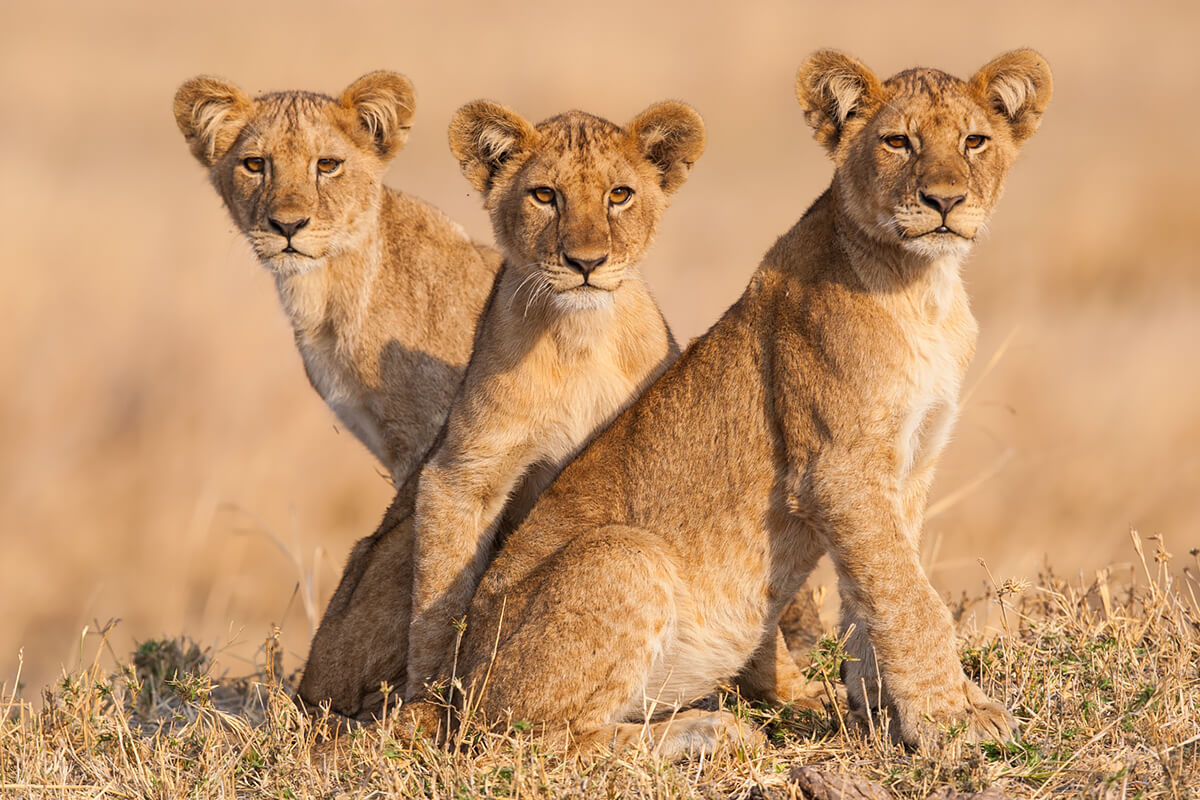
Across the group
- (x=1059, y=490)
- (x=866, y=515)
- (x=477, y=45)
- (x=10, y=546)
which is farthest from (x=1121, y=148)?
(x=866, y=515)

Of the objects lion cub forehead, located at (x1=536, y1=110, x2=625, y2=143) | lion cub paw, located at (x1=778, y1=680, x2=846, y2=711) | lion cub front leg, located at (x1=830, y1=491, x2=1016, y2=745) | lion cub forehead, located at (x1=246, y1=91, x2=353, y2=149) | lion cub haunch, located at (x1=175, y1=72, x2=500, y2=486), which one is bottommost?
lion cub paw, located at (x1=778, y1=680, x2=846, y2=711)

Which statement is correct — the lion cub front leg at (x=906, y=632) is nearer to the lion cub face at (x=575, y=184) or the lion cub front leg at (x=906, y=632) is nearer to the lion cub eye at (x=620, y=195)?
the lion cub face at (x=575, y=184)

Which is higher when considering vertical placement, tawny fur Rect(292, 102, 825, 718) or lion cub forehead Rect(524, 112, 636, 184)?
lion cub forehead Rect(524, 112, 636, 184)

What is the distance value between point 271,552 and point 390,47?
44.2 feet

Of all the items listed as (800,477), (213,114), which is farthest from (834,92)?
(213,114)

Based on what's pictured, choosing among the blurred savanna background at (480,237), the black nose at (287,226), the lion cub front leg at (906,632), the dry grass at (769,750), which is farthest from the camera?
the blurred savanna background at (480,237)

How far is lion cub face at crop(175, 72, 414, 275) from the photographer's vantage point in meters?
6.79

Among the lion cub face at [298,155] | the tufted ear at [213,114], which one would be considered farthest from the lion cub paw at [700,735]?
the tufted ear at [213,114]

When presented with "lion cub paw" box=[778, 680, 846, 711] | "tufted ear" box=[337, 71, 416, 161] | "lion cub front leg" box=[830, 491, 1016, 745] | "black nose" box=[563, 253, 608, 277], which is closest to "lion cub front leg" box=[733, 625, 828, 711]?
"lion cub paw" box=[778, 680, 846, 711]

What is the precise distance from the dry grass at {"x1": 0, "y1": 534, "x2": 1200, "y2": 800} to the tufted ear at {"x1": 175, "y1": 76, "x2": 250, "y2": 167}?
106 inches

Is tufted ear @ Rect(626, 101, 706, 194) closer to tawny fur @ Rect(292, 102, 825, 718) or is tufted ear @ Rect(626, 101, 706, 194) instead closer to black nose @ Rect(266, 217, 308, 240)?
tawny fur @ Rect(292, 102, 825, 718)

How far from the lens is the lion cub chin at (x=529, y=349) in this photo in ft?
18.0

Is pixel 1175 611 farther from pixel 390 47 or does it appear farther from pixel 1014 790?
pixel 390 47

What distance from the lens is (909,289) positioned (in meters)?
5.04
